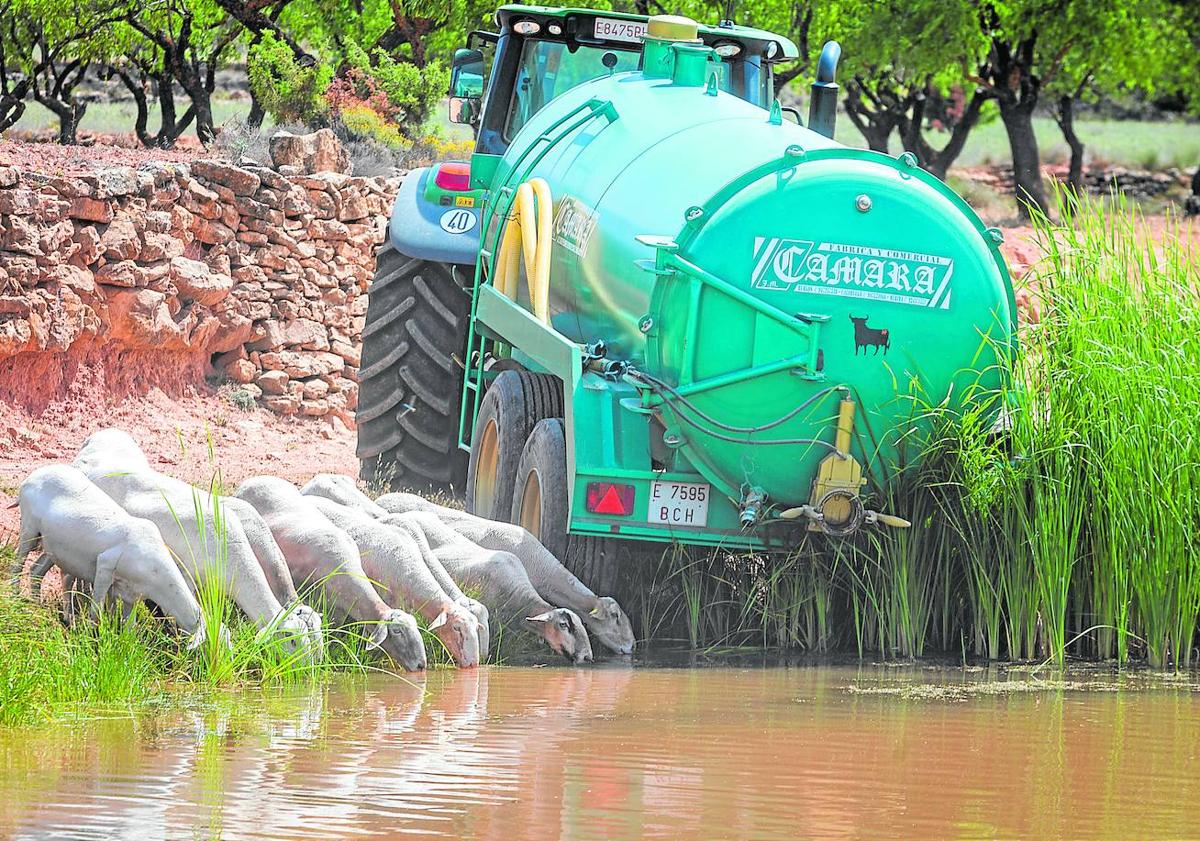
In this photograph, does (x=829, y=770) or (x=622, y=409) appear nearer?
(x=829, y=770)

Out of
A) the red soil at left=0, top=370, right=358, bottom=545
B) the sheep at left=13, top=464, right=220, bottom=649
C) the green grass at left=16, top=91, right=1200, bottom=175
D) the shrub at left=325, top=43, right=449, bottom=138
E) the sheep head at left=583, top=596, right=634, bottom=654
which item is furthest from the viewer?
the green grass at left=16, top=91, right=1200, bottom=175

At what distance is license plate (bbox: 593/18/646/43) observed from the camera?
942 cm

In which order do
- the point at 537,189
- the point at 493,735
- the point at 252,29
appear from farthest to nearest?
the point at 252,29 < the point at 537,189 < the point at 493,735

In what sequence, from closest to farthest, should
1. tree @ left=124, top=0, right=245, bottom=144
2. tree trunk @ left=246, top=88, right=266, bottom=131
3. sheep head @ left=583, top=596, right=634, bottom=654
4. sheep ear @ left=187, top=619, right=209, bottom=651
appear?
sheep ear @ left=187, top=619, right=209, bottom=651, sheep head @ left=583, top=596, right=634, bottom=654, tree trunk @ left=246, top=88, right=266, bottom=131, tree @ left=124, top=0, right=245, bottom=144

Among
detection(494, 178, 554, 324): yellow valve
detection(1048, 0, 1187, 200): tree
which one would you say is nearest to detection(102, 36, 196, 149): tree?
detection(494, 178, 554, 324): yellow valve

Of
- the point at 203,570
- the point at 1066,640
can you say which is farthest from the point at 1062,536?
the point at 203,570

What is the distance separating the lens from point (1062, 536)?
710 cm

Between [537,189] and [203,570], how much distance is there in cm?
281

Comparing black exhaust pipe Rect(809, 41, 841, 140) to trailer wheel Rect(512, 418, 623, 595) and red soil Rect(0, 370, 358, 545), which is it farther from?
red soil Rect(0, 370, 358, 545)

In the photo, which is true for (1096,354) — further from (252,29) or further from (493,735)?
(252,29)

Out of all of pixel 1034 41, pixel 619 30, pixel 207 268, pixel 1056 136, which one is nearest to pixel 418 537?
pixel 619 30

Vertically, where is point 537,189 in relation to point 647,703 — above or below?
above

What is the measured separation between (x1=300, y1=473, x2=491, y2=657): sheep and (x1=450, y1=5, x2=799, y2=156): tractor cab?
3.04 meters

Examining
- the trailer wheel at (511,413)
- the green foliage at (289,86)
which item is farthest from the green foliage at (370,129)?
the trailer wheel at (511,413)
